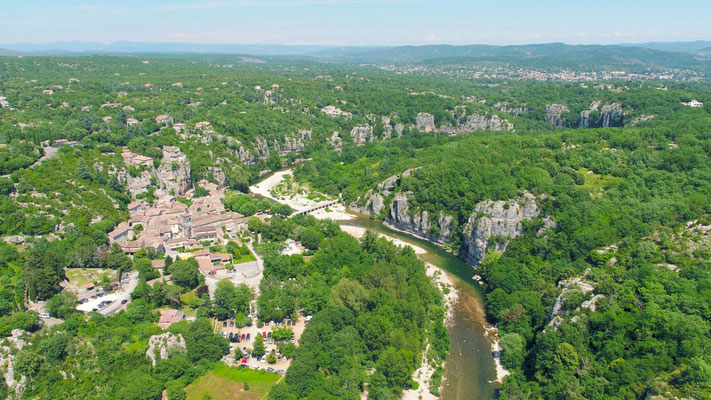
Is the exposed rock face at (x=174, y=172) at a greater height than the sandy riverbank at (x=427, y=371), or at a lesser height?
greater

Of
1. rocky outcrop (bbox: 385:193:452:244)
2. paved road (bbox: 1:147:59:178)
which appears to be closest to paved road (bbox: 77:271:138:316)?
paved road (bbox: 1:147:59:178)

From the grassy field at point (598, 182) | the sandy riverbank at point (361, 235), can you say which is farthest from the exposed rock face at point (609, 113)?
the sandy riverbank at point (361, 235)

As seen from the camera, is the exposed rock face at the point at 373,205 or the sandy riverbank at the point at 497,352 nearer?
the sandy riverbank at the point at 497,352

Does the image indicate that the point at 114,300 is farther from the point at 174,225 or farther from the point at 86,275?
the point at 174,225

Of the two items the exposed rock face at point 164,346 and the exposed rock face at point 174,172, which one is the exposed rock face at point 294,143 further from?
the exposed rock face at point 164,346

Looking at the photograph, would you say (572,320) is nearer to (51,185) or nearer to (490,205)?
(490,205)

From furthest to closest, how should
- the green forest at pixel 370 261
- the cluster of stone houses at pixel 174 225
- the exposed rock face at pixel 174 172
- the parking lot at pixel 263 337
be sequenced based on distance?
the exposed rock face at pixel 174 172 → the cluster of stone houses at pixel 174 225 → the parking lot at pixel 263 337 → the green forest at pixel 370 261

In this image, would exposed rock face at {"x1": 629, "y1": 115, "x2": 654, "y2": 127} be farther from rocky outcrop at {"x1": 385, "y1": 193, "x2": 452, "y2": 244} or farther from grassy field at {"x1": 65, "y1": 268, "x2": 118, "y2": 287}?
grassy field at {"x1": 65, "y1": 268, "x2": 118, "y2": 287}

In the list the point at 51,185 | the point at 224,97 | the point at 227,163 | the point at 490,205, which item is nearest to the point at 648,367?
the point at 490,205
